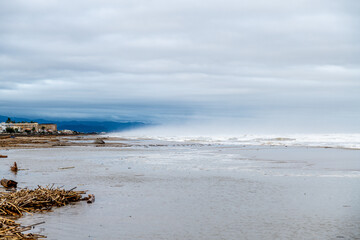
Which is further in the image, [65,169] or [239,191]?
[65,169]

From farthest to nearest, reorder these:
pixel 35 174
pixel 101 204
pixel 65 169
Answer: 1. pixel 65 169
2. pixel 35 174
3. pixel 101 204

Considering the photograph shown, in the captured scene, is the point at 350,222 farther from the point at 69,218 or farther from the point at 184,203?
the point at 69,218

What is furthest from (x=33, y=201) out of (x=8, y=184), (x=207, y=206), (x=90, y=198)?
(x=207, y=206)

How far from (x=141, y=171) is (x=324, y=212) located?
14263mm

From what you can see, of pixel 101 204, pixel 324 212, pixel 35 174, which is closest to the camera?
pixel 324 212

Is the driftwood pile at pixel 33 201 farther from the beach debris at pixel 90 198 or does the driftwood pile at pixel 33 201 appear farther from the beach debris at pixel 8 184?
the beach debris at pixel 8 184

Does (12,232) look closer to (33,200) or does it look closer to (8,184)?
(33,200)

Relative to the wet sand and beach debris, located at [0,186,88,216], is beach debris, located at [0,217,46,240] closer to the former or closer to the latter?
the wet sand

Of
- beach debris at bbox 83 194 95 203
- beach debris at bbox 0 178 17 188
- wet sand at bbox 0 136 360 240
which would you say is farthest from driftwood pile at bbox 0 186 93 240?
beach debris at bbox 0 178 17 188

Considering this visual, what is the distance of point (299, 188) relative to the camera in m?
18.7

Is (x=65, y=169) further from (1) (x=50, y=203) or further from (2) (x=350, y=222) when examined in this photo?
(2) (x=350, y=222)

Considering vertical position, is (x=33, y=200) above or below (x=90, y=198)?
above

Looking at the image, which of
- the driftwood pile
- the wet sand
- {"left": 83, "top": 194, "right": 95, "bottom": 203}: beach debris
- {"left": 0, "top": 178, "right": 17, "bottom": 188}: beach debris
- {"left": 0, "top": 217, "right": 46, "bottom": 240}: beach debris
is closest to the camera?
{"left": 0, "top": 217, "right": 46, "bottom": 240}: beach debris

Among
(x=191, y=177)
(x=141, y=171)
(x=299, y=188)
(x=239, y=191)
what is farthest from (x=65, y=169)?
(x=299, y=188)
